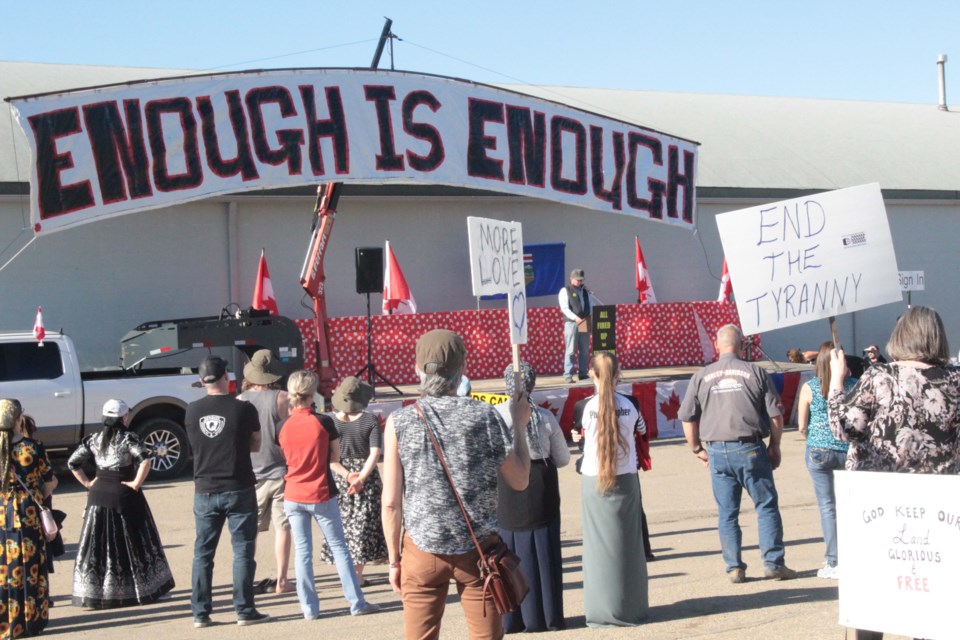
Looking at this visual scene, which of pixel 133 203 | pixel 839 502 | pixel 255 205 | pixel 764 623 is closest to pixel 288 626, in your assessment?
pixel 764 623

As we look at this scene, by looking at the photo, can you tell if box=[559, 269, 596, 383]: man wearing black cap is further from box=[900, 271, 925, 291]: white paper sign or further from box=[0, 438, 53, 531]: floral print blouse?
box=[0, 438, 53, 531]: floral print blouse

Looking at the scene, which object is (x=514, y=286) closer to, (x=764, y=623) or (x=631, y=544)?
(x=631, y=544)

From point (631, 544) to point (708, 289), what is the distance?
779 inches

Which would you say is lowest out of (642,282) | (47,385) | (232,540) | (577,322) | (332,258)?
(232,540)

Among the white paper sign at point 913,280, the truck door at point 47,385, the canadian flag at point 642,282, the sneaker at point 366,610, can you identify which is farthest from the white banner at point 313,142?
the white paper sign at point 913,280

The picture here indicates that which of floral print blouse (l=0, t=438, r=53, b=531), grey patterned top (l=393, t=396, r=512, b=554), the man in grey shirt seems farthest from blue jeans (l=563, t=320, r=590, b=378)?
grey patterned top (l=393, t=396, r=512, b=554)

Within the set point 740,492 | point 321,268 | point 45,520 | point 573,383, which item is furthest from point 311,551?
point 573,383

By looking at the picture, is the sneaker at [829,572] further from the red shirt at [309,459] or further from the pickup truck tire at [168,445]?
the pickup truck tire at [168,445]

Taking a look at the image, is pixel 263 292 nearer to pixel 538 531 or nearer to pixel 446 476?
pixel 538 531

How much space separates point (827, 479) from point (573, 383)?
11.9 metres

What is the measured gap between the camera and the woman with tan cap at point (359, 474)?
27.3 ft

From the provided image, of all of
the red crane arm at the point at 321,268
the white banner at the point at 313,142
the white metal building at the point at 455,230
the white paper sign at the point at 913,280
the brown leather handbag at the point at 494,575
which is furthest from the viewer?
the white paper sign at the point at 913,280

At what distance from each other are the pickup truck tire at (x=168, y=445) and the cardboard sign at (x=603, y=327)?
25.4ft

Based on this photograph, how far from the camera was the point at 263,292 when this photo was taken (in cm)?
2100
